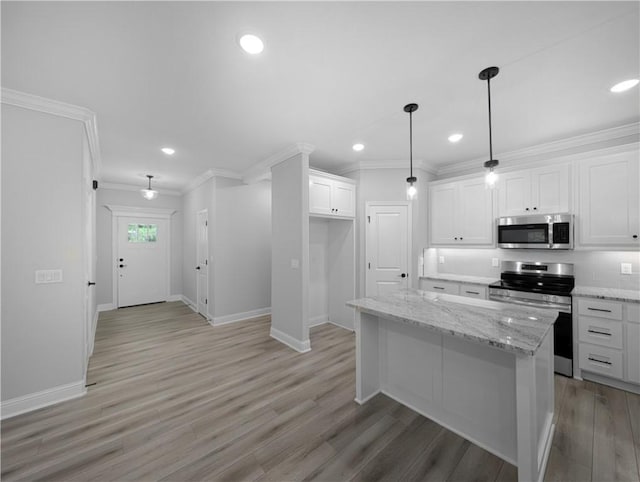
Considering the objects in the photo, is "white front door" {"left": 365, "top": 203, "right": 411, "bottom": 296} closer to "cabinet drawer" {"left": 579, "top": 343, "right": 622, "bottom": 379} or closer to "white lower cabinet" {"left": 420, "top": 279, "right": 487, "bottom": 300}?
"white lower cabinet" {"left": 420, "top": 279, "right": 487, "bottom": 300}

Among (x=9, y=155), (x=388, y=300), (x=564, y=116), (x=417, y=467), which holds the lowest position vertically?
(x=417, y=467)

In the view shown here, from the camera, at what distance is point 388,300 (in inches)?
97.3

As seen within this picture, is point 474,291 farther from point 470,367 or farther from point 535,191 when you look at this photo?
point 470,367

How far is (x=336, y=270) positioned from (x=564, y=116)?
3530mm

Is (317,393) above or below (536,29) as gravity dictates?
below

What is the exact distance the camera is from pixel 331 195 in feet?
13.5

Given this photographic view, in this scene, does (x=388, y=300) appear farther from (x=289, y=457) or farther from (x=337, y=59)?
(x=337, y=59)

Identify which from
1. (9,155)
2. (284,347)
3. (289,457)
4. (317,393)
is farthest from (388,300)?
Answer: (9,155)

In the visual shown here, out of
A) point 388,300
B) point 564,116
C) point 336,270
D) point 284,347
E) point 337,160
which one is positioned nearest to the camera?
point 388,300

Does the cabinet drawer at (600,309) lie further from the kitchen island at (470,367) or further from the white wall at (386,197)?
the white wall at (386,197)

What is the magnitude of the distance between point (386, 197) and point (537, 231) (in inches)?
81.1

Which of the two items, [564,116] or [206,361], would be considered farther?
[206,361]

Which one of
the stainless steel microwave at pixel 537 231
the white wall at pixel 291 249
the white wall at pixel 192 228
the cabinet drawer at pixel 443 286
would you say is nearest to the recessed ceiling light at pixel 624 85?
the stainless steel microwave at pixel 537 231

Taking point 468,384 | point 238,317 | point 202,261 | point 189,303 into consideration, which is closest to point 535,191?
point 468,384
